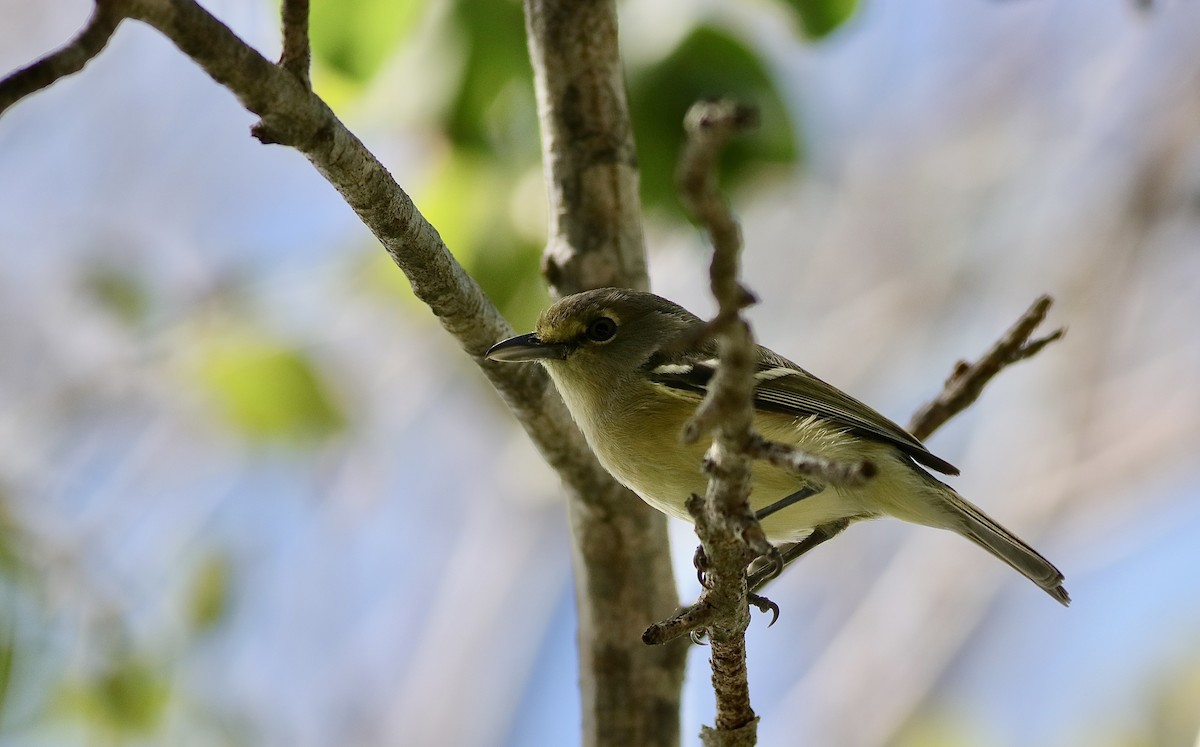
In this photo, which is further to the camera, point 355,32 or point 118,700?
point 118,700

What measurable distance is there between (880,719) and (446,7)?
610 centimetres

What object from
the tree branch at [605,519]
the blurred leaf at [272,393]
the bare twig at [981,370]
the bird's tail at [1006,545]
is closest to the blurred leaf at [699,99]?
the tree branch at [605,519]

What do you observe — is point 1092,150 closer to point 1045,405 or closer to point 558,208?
point 1045,405

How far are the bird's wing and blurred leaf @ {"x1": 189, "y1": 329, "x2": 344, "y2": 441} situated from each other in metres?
1.77

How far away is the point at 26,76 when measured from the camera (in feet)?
4.67

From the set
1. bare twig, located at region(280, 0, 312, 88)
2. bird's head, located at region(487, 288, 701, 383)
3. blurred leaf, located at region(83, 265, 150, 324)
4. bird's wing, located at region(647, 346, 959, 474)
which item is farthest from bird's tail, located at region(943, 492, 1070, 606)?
blurred leaf, located at region(83, 265, 150, 324)

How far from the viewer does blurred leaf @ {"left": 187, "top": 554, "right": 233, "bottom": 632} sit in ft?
13.5

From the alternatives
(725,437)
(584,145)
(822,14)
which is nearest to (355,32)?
(584,145)

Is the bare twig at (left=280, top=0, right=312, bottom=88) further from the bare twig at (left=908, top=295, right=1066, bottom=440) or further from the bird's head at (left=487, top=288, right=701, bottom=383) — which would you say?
the bare twig at (left=908, top=295, right=1066, bottom=440)

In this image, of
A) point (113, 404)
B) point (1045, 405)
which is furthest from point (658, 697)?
point (1045, 405)

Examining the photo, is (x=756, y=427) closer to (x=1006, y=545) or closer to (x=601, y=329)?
(x=601, y=329)

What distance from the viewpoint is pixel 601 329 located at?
3.40 metres

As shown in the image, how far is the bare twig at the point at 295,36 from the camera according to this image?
1.91m

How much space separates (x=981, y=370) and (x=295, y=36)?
2.30 m
